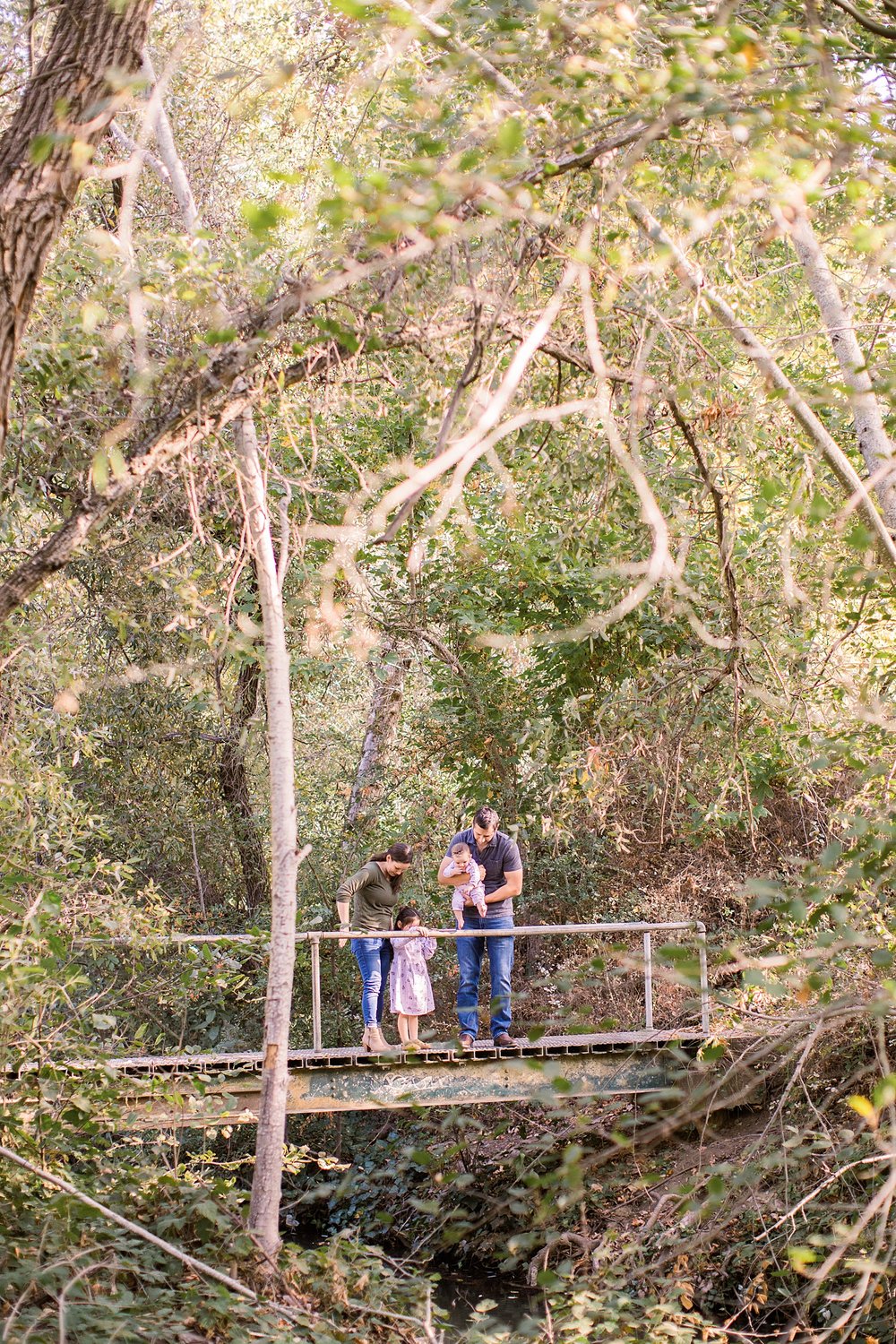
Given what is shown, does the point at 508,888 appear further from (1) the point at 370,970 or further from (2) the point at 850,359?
(2) the point at 850,359

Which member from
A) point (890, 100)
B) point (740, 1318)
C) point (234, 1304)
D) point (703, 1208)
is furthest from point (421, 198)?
point (740, 1318)

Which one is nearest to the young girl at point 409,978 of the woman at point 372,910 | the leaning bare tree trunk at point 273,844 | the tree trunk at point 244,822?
the woman at point 372,910

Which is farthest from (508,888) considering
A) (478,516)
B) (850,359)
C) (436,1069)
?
(850,359)

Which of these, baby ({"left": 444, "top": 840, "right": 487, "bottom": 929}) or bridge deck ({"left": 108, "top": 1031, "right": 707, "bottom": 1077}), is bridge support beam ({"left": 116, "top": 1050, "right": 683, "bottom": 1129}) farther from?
baby ({"left": 444, "top": 840, "right": 487, "bottom": 929})

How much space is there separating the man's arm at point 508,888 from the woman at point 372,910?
2.12 ft

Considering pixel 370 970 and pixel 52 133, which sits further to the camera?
pixel 370 970

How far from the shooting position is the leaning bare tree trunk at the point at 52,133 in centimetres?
339

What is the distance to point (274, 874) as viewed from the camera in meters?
6.18

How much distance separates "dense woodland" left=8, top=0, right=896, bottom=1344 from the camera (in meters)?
3.54

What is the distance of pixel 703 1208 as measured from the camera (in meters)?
3.88

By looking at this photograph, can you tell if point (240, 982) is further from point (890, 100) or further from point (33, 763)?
point (890, 100)

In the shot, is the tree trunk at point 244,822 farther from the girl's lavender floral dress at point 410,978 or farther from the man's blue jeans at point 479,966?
the man's blue jeans at point 479,966

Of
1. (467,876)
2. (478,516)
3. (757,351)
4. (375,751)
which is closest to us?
(757,351)

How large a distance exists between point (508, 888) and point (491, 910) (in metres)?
0.27
